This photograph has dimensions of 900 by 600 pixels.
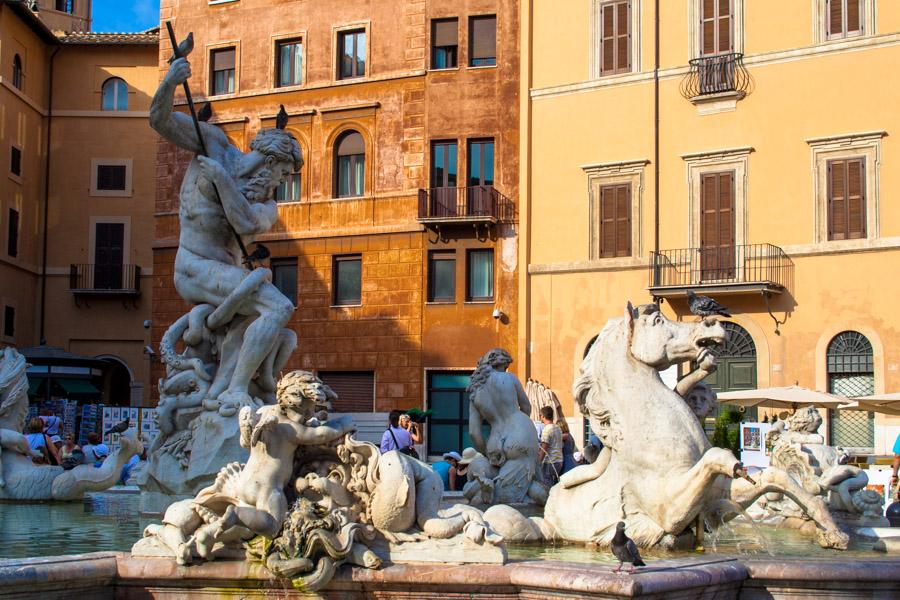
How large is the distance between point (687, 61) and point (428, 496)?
27.1 meters

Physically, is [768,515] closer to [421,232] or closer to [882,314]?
[882,314]

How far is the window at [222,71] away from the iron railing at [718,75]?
1387 centimetres

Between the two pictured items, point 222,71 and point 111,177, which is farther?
point 111,177

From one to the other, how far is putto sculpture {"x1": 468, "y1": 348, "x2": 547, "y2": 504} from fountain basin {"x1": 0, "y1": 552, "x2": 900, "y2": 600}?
373 cm

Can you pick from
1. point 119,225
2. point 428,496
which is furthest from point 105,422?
point 119,225

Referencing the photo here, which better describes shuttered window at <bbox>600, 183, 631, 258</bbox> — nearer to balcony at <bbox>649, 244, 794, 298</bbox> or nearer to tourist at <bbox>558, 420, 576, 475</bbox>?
balcony at <bbox>649, 244, 794, 298</bbox>

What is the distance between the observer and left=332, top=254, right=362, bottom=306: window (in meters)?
34.4

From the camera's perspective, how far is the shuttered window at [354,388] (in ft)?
110

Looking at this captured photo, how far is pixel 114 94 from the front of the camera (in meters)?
42.9

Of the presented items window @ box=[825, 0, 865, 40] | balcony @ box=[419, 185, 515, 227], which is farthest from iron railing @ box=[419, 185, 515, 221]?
window @ box=[825, 0, 865, 40]

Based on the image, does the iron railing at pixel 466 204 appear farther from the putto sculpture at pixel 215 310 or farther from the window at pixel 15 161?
the putto sculpture at pixel 215 310

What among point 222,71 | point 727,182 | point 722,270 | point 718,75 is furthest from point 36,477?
point 222,71

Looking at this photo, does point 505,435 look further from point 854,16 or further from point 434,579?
point 854,16

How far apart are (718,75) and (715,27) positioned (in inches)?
47.6
